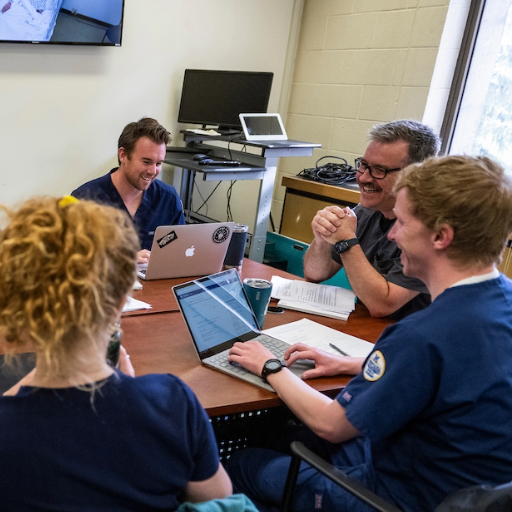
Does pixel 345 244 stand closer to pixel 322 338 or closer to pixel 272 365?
pixel 322 338

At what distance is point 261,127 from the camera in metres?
3.36

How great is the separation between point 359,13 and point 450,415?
304 centimetres

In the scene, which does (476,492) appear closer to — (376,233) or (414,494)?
(414,494)

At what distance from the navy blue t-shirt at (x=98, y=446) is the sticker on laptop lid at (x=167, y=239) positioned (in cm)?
100

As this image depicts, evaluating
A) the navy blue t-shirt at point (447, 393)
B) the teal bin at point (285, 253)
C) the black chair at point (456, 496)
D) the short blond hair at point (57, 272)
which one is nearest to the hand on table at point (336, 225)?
the navy blue t-shirt at point (447, 393)

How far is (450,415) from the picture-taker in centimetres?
107

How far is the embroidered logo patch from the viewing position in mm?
1910

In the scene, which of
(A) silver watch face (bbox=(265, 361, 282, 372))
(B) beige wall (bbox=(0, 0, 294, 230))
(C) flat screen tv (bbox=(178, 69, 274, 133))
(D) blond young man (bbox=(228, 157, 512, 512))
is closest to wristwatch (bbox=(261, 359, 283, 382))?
(A) silver watch face (bbox=(265, 361, 282, 372))

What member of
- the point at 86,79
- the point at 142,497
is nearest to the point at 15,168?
the point at 86,79

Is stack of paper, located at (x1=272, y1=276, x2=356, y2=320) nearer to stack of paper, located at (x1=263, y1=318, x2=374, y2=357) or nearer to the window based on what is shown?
stack of paper, located at (x1=263, y1=318, x2=374, y2=357)

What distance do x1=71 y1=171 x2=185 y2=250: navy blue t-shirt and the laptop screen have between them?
0.89 meters

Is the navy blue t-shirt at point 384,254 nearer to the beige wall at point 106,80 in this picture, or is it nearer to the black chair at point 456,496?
the black chair at point 456,496

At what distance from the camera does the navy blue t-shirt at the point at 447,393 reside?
1050 millimetres

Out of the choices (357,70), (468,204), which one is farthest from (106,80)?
(468,204)
